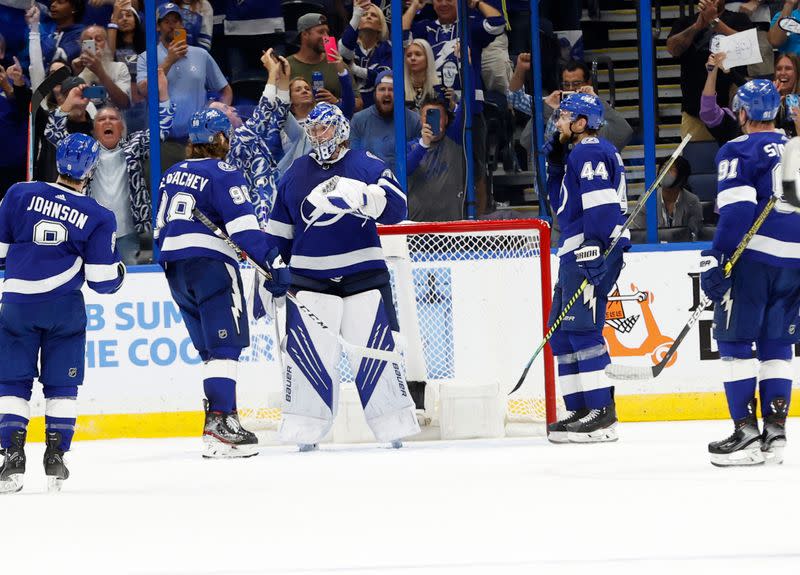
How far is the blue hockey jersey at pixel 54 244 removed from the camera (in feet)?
14.8

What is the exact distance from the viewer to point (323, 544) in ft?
10.7

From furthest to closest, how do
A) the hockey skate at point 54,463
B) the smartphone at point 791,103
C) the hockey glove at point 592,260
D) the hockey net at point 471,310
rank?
the smartphone at point 791,103 → the hockey net at point 471,310 → the hockey glove at point 592,260 → the hockey skate at point 54,463

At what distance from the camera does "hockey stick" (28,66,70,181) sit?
7613 millimetres

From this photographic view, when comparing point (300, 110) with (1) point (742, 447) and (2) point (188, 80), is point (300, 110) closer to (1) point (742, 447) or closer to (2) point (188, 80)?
(2) point (188, 80)

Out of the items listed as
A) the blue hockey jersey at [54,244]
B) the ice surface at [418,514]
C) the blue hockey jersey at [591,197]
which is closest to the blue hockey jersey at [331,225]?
the blue hockey jersey at [591,197]

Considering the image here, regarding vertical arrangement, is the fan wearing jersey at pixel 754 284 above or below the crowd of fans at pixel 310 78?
below

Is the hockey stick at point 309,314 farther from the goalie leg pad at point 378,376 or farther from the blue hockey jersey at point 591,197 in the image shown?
the blue hockey jersey at point 591,197

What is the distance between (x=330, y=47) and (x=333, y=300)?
95.6 inches

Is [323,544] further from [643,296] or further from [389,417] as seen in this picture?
[643,296]

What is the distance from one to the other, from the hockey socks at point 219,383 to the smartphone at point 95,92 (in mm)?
2452

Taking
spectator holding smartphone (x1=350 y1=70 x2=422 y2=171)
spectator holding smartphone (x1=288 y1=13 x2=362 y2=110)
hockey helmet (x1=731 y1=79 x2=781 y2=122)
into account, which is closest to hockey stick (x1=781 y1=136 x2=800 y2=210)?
hockey helmet (x1=731 y1=79 x2=781 y2=122)

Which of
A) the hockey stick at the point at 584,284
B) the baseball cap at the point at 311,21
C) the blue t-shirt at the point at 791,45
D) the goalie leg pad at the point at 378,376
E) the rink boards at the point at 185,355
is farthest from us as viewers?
the baseball cap at the point at 311,21

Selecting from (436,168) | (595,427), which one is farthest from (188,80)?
(595,427)

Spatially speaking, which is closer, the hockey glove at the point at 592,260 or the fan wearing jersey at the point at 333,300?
the hockey glove at the point at 592,260
